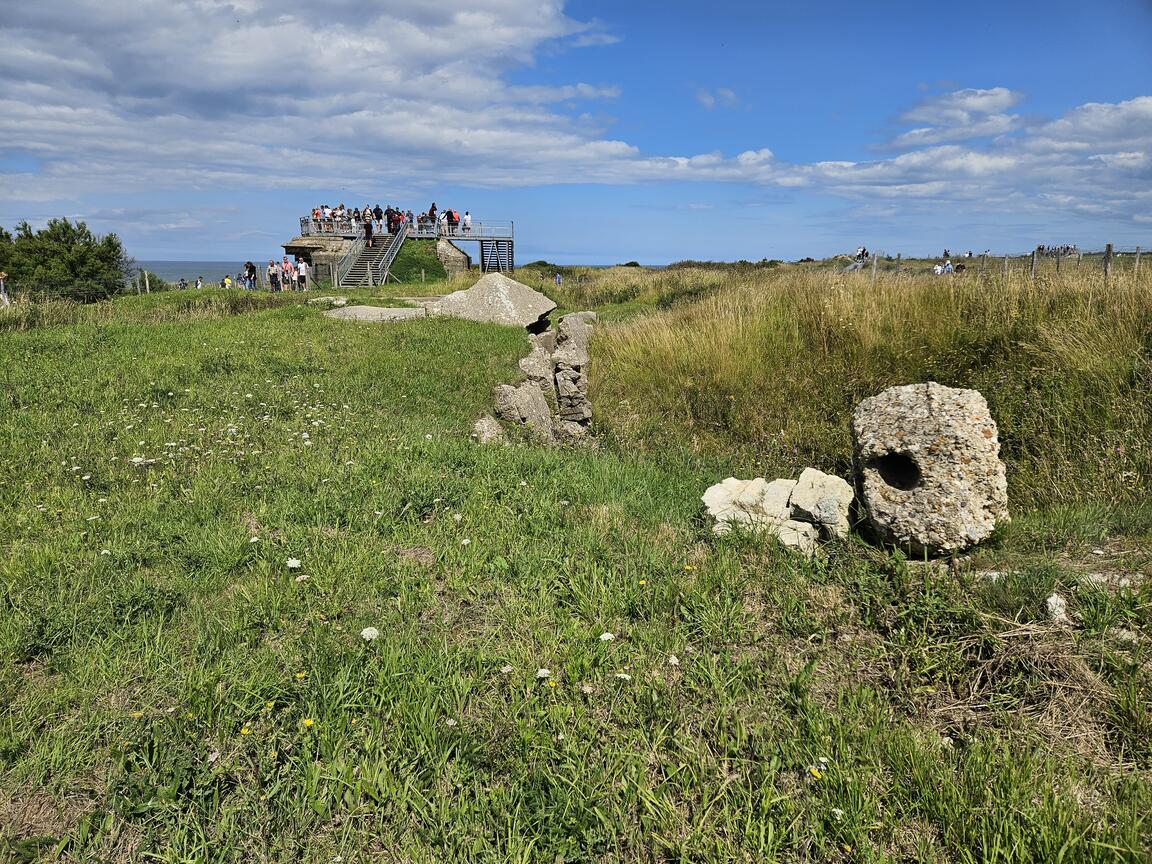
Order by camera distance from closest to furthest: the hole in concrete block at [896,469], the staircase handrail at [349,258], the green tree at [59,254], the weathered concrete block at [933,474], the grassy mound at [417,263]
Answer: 1. the weathered concrete block at [933,474]
2. the hole in concrete block at [896,469]
3. the staircase handrail at [349,258]
4. the grassy mound at [417,263]
5. the green tree at [59,254]

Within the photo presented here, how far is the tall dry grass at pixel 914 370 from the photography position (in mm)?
6648

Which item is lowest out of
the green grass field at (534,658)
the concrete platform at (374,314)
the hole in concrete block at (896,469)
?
the green grass field at (534,658)

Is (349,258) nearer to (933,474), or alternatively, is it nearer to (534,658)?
(933,474)

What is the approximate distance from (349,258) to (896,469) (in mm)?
35517

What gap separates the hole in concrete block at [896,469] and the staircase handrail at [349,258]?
32417 millimetres

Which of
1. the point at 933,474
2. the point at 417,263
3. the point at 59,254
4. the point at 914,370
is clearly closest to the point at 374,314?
the point at 914,370

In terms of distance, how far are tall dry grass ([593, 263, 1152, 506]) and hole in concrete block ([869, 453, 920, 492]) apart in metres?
1.94

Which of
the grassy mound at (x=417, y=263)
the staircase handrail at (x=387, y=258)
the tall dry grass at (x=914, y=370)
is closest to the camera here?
the tall dry grass at (x=914, y=370)

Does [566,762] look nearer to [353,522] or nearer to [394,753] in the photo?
[394,753]

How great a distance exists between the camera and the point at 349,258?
36.3 meters

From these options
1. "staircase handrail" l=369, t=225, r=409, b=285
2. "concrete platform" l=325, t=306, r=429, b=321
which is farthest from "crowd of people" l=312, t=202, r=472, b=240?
"concrete platform" l=325, t=306, r=429, b=321

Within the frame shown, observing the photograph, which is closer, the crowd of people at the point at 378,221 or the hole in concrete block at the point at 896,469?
the hole in concrete block at the point at 896,469

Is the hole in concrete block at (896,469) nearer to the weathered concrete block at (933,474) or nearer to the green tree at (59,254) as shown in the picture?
the weathered concrete block at (933,474)

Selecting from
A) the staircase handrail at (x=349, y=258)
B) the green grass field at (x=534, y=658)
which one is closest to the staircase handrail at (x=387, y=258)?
the staircase handrail at (x=349, y=258)
